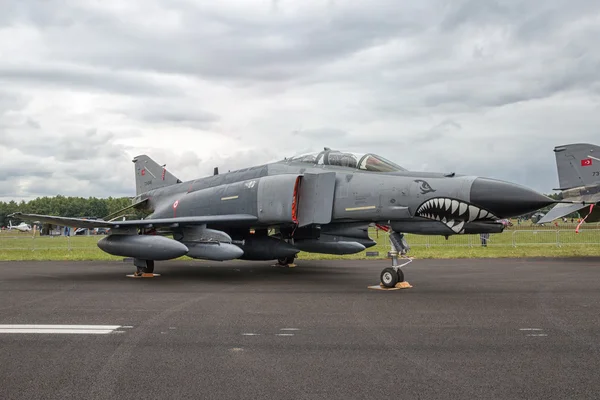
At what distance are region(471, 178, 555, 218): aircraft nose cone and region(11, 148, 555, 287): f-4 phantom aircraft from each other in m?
0.02

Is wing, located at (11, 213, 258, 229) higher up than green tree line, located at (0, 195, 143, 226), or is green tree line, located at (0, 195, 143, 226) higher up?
green tree line, located at (0, 195, 143, 226)

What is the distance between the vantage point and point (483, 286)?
32.6ft

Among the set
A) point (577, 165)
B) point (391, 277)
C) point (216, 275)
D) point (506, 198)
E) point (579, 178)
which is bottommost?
point (216, 275)

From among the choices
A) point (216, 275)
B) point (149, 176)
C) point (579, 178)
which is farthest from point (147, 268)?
point (579, 178)

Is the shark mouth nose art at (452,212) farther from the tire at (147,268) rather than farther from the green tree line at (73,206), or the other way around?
the green tree line at (73,206)

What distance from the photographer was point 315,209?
10.6m

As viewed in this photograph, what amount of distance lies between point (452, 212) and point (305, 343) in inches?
193

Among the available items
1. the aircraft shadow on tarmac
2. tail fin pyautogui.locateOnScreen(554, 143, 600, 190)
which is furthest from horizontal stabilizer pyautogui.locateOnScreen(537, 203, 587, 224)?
the aircraft shadow on tarmac

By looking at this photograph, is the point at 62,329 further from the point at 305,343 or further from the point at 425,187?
the point at 425,187

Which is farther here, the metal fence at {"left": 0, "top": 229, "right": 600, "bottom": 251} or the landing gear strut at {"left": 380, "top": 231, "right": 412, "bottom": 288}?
the metal fence at {"left": 0, "top": 229, "right": 600, "bottom": 251}

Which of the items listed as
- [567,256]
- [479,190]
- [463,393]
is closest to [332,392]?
[463,393]

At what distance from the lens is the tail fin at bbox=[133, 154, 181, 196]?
17656 mm

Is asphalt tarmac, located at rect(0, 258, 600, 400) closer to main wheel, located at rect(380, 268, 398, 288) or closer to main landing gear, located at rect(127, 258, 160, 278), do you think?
main wheel, located at rect(380, 268, 398, 288)

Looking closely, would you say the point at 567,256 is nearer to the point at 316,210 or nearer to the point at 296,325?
the point at 316,210
